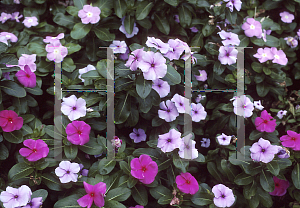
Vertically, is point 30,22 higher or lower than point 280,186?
higher

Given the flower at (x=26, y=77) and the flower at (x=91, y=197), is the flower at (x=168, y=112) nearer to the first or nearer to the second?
the flower at (x=91, y=197)

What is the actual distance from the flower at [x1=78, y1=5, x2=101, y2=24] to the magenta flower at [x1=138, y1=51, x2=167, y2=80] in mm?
932

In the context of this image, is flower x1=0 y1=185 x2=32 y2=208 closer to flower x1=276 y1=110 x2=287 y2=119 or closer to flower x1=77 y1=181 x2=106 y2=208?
flower x1=77 y1=181 x2=106 y2=208

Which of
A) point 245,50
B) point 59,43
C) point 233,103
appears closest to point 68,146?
point 59,43

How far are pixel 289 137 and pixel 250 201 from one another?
0.56 m

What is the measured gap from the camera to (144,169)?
74.8 inches

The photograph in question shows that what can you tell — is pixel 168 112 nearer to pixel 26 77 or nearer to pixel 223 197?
pixel 223 197

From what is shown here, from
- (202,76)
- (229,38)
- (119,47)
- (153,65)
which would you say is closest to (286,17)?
(229,38)

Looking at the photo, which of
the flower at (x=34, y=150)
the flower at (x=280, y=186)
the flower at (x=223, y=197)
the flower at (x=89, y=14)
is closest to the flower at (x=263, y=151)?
the flower at (x=223, y=197)

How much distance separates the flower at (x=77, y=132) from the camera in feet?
6.39

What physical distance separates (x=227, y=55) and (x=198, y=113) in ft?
1.95

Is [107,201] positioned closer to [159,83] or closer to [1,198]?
[1,198]

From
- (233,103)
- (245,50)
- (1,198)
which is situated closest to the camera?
(1,198)

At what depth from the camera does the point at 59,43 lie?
2.52 metres
